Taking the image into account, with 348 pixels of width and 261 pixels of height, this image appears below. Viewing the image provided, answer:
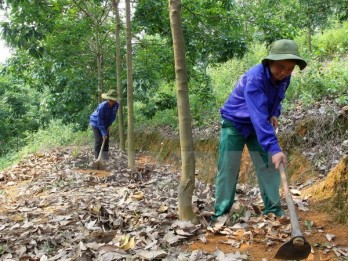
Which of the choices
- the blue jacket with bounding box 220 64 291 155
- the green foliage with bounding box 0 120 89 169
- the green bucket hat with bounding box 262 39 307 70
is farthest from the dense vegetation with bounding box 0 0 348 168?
the green bucket hat with bounding box 262 39 307 70

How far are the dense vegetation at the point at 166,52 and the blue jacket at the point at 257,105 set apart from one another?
2878mm

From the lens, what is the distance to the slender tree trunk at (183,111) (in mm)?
3668

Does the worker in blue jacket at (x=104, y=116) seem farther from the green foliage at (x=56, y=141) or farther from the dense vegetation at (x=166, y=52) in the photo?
the green foliage at (x=56, y=141)

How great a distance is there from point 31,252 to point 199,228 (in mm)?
1565

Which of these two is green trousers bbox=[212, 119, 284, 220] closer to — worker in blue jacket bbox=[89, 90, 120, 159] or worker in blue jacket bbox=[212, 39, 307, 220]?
worker in blue jacket bbox=[212, 39, 307, 220]

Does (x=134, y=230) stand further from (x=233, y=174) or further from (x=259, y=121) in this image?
(x=259, y=121)

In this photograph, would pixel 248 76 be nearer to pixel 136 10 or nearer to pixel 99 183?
pixel 99 183

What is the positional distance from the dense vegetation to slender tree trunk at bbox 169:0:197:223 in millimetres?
2787

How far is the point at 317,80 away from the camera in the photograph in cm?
741

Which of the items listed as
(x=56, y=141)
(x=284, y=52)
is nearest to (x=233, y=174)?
(x=284, y=52)

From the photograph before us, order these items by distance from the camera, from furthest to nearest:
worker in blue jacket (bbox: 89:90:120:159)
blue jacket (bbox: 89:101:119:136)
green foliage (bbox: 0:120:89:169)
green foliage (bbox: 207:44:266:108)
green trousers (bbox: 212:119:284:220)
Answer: green foliage (bbox: 0:120:89:169) < green foliage (bbox: 207:44:266:108) < blue jacket (bbox: 89:101:119:136) < worker in blue jacket (bbox: 89:90:120:159) < green trousers (bbox: 212:119:284:220)

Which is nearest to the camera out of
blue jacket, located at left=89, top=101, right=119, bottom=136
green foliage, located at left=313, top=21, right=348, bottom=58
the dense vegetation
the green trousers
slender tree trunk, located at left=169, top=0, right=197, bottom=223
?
slender tree trunk, located at left=169, top=0, right=197, bottom=223

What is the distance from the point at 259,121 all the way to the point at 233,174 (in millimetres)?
814

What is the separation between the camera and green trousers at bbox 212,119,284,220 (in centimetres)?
398
